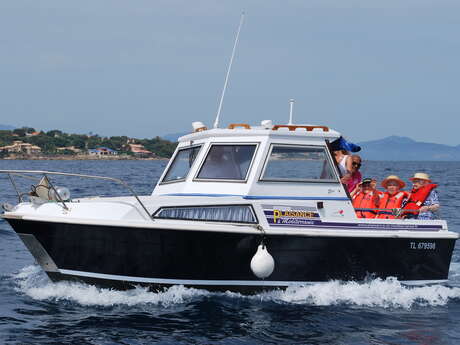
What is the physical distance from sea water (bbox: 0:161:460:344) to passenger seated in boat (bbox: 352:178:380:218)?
4.09ft

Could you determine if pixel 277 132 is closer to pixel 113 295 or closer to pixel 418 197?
pixel 418 197

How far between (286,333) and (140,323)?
1.64 m

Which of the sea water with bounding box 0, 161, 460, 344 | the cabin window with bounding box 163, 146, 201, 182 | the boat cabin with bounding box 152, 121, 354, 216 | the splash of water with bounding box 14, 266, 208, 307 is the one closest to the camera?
the sea water with bounding box 0, 161, 460, 344

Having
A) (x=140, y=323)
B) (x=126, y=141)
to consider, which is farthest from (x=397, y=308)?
(x=126, y=141)

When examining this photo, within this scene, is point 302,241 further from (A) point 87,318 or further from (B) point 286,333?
A: (A) point 87,318

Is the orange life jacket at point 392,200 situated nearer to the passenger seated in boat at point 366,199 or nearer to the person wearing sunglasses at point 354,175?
the passenger seated in boat at point 366,199

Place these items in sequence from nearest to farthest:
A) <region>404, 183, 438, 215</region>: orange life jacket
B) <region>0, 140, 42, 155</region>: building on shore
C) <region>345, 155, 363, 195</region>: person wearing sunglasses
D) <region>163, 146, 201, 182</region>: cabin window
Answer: <region>163, 146, 201, 182</region>: cabin window < <region>404, 183, 438, 215</region>: orange life jacket < <region>345, 155, 363, 195</region>: person wearing sunglasses < <region>0, 140, 42, 155</region>: building on shore

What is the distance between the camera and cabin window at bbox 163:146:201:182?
32.2 ft

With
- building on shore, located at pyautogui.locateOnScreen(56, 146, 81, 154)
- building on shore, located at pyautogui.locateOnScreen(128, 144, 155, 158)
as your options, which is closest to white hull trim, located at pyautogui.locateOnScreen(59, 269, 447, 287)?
building on shore, located at pyautogui.locateOnScreen(128, 144, 155, 158)

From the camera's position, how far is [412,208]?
10375 mm

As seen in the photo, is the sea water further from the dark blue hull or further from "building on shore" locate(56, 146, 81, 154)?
"building on shore" locate(56, 146, 81, 154)

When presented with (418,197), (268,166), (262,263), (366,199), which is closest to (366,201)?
(366,199)

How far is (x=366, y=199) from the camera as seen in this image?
10344 millimetres

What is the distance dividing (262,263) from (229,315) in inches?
28.7
